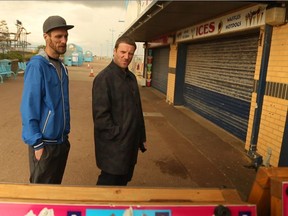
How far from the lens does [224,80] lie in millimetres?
8070

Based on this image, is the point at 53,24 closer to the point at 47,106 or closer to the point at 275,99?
the point at 47,106

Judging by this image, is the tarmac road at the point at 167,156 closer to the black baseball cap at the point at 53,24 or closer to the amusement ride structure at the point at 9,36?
the black baseball cap at the point at 53,24

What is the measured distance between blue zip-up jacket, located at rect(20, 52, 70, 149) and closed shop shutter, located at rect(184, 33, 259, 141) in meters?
5.12

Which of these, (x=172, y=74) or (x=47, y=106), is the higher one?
(x=47, y=106)

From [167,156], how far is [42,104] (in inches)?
143

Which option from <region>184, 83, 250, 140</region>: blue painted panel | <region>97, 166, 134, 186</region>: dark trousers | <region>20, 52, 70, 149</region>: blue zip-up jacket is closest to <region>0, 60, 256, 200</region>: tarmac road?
<region>184, 83, 250, 140</region>: blue painted panel

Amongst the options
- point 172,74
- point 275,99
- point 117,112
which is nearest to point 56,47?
point 117,112

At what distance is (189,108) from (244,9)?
5.35 metres

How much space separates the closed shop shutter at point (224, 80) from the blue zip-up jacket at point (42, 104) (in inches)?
201

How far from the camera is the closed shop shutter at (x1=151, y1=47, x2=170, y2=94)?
14820 mm

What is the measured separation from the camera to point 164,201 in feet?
6.37

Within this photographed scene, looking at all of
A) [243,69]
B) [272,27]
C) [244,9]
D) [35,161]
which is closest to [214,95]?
[243,69]

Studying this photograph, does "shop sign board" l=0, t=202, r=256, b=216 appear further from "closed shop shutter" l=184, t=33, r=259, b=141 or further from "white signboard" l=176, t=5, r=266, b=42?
"closed shop shutter" l=184, t=33, r=259, b=141

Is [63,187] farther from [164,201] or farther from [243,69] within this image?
[243,69]
